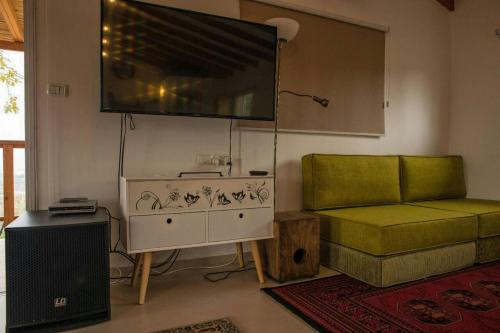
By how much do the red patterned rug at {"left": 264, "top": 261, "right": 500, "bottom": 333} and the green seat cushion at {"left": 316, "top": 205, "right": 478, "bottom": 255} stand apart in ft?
0.80

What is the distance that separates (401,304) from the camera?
179 centimetres

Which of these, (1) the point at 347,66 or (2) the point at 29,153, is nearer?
(2) the point at 29,153

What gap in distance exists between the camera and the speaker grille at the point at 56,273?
57.6 inches

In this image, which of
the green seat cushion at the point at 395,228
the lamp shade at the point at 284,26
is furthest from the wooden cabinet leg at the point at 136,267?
the lamp shade at the point at 284,26

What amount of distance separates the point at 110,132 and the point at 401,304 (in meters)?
2.10

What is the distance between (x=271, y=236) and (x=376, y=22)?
97.4 inches

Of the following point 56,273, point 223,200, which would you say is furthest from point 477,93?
point 56,273

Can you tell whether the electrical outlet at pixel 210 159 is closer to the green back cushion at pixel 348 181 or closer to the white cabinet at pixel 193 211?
the white cabinet at pixel 193 211

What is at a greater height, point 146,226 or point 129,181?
point 129,181

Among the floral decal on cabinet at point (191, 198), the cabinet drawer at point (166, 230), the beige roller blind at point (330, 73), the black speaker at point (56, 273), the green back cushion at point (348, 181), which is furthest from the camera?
the beige roller blind at point (330, 73)

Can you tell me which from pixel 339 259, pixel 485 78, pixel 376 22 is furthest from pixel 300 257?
pixel 485 78

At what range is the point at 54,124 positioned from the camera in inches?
80.7

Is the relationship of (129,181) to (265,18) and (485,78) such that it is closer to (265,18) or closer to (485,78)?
(265,18)

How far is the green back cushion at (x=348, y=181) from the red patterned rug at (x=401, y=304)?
65cm
